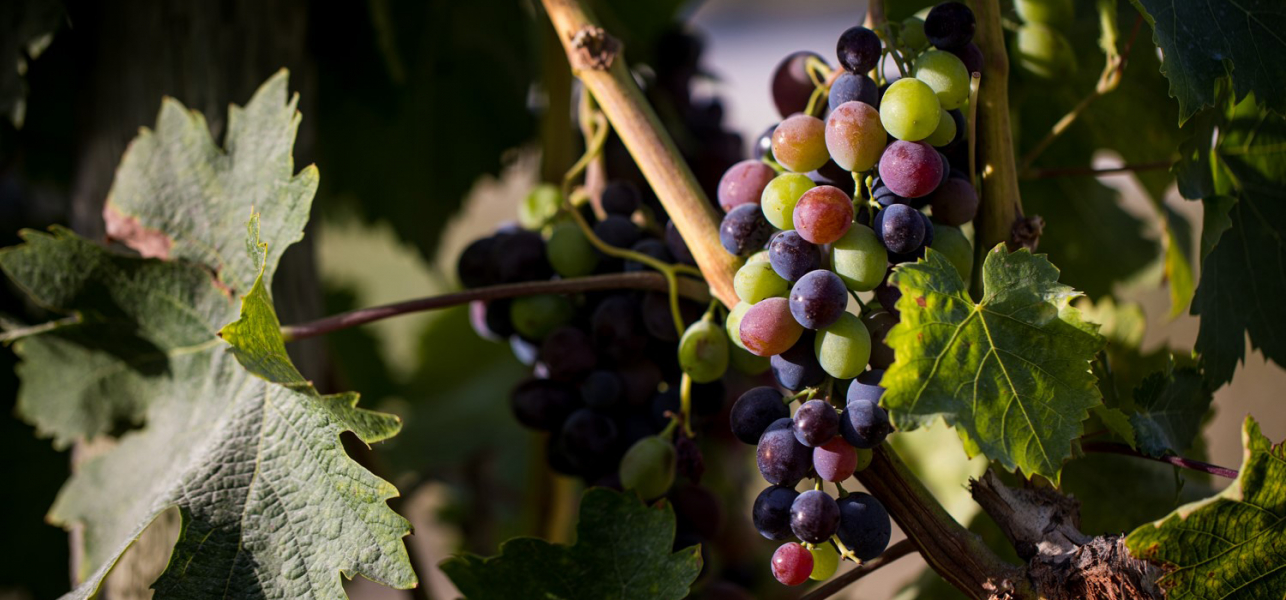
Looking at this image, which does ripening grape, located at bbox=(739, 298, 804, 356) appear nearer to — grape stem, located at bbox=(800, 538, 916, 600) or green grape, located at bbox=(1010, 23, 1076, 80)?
grape stem, located at bbox=(800, 538, 916, 600)

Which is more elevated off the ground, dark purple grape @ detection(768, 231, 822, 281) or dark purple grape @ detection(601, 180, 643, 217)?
dark purple grape @ detection(601, 180, 643, 217)

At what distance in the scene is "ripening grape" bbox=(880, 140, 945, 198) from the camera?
498 mm

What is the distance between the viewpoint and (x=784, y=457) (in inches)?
19.4

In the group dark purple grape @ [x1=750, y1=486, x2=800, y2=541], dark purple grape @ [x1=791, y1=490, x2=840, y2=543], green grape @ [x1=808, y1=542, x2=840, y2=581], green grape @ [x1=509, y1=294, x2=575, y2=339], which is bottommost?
green grape @ [x1=808, y1=542, x2=840, y2=581]

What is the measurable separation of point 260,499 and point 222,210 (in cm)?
24

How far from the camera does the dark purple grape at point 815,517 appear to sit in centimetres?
48

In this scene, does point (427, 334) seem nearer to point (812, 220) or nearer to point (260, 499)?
point (260, 499)

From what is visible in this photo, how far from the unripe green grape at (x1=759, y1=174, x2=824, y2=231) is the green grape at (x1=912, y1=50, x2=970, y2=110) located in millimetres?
86

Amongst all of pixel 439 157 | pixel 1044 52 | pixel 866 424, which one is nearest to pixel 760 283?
pixel 866 424

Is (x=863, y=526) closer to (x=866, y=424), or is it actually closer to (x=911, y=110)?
(x=866, y=424)

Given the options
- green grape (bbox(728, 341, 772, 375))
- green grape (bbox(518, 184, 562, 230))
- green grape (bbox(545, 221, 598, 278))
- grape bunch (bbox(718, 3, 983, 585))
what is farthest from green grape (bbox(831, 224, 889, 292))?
green grape (bbox(518, 184, 562, 230))

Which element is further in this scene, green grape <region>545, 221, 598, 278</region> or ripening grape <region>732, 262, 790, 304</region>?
green grape <region>545, 221, 598, 278</region>

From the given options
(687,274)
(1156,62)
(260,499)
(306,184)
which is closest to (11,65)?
(306,184)

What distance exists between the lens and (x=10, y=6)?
0.79 metres
